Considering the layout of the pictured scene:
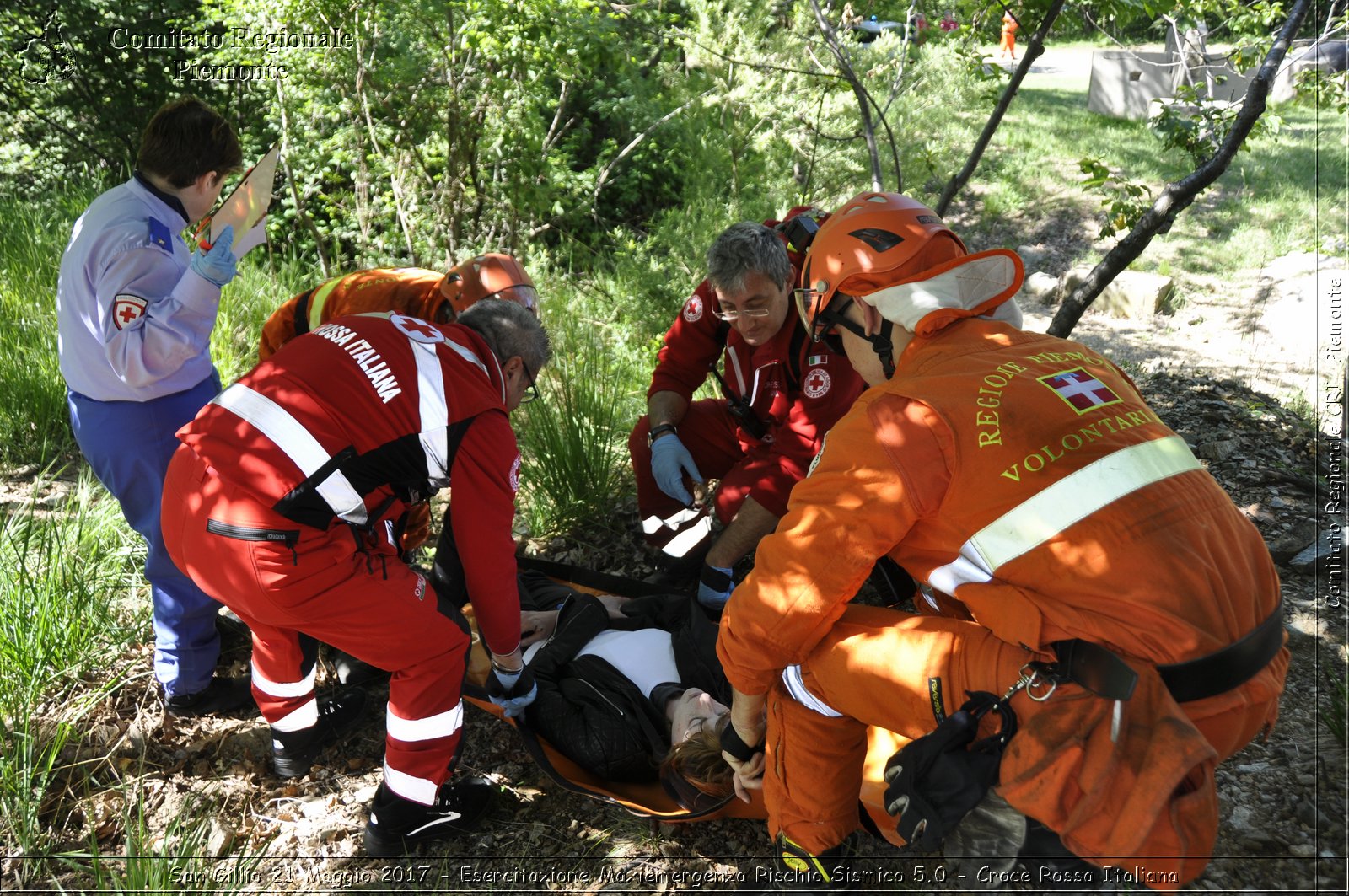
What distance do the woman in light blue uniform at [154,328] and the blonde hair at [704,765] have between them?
184 centimetres

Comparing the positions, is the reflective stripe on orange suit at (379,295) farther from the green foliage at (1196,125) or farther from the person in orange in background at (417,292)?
the green foliage at (1196,125)

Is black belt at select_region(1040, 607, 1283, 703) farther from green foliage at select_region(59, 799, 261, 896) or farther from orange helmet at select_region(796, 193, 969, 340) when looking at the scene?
green foliage at select_region(59, 799, 261, 896)

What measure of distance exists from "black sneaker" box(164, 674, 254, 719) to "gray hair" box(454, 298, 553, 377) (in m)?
1.70

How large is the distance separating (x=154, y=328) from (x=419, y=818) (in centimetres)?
180

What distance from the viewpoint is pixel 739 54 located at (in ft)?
21.6

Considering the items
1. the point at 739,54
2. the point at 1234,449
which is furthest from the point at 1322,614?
the point at 739,54

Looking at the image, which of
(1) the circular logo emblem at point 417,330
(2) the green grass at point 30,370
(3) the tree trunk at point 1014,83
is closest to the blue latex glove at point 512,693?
(1) the circular logo emblem at point 417,330

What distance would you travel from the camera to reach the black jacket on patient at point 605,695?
291 centimetres

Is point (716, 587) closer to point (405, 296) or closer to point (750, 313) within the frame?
point (750, 313)

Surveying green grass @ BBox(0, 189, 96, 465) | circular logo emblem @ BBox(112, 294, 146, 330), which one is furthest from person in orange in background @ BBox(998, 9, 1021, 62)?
green grass @ BBox(0, 189, 96, 465)

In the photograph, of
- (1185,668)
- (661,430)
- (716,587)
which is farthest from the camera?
(661,430)

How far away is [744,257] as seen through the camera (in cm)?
343

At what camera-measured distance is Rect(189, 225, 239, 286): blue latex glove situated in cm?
299

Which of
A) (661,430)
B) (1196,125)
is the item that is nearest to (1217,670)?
(661,430)
